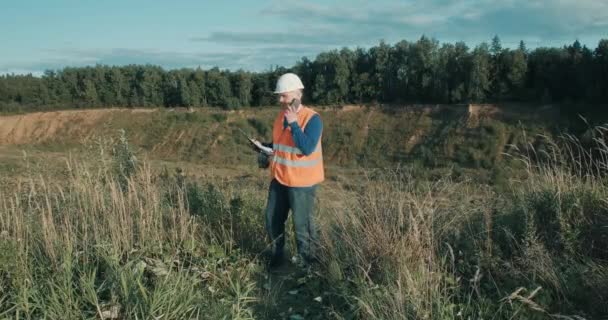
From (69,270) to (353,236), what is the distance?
2370 millimetres

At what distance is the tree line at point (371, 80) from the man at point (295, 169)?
2800cm

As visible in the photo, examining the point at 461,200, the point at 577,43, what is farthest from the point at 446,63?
the point at 461,200

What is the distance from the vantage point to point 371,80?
52.8 metres

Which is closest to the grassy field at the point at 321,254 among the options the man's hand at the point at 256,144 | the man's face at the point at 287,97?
the man's hand at the point at 256,144

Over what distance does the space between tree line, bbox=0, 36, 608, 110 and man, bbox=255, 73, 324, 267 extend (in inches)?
1102

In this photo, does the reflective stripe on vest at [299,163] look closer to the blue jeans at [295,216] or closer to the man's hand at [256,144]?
the blue jeans at [295,216]

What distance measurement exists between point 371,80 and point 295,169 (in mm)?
48947

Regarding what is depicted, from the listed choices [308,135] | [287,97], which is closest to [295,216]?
[308,135]

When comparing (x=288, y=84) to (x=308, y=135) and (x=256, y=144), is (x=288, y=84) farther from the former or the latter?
(x=256, y=144)

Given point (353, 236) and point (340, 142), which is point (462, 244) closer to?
point (353, 236)

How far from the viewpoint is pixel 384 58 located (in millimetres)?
52156

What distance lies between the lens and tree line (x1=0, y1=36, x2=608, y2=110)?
42406 millimetres

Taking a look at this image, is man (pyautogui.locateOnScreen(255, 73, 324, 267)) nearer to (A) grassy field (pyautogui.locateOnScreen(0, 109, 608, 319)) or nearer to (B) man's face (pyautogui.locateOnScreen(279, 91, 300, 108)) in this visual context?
(B) man's face (pyautogui.locateOnScreen(279, 91, 300, 108))

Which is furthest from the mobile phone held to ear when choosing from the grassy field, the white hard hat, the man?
the grassy field
